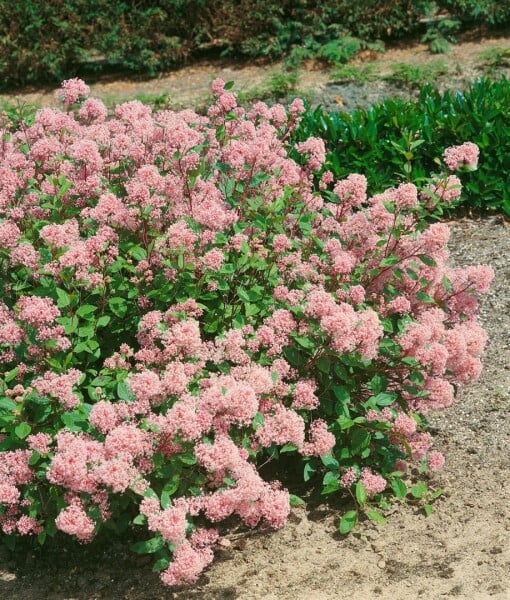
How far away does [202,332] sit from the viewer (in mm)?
3863

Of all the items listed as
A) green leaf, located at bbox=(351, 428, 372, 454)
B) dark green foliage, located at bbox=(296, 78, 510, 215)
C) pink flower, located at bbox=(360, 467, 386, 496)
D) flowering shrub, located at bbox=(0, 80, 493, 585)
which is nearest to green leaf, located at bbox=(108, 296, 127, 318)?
flowering shrub, located at bbox=(0, 80, 493, 585)

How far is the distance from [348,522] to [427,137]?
3496 mm

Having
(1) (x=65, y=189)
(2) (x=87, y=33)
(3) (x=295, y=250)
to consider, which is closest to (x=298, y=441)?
(3) (x=295, y=250)

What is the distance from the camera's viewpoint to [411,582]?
3463 millimetres

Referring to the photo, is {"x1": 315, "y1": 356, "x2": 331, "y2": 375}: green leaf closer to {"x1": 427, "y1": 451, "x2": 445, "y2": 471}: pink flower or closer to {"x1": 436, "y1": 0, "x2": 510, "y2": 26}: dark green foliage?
{"x1": 427, "y1": 451, "x2": 445, "y2": 471}: pink flower

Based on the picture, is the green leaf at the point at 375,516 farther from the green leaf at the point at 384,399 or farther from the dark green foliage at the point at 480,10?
the dark green foliage at the point at 480,10

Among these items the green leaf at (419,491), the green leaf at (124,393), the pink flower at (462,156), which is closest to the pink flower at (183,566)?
the green leaf at (124,393)

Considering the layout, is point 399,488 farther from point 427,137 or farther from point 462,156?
point 427,137

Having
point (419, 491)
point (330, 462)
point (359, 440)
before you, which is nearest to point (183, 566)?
point (330, 462)

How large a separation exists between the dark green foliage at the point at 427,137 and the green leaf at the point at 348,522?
123 inches

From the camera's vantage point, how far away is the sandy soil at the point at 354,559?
3455mm

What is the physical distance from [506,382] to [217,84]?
86.8 inches

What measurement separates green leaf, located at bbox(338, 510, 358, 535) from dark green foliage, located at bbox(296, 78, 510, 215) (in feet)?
10.3

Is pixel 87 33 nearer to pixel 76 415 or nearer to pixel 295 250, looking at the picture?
pixel 295 250
